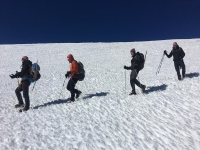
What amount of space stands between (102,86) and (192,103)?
6.10 meters

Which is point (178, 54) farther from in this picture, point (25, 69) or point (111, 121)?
point (25, 69)

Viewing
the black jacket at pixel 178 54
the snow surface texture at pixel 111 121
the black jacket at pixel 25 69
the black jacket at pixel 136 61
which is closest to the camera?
the snow surface texture at pixel 111 121

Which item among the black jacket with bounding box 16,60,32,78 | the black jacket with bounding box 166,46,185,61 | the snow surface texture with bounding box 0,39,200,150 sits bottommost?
the snow surface texture with bounding box 0,39,200,150

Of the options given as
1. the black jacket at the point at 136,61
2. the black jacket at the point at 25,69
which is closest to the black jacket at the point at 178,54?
the black jacket at the point at 136,61

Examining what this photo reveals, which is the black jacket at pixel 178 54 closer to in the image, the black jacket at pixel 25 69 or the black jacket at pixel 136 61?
the black jacket at pixel 136 61

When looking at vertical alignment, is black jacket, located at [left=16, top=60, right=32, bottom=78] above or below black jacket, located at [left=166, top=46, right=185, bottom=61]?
below

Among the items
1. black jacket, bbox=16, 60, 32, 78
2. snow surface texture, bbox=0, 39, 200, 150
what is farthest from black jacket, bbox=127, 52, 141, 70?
black jacket, bbox=16, 60, 32, 78

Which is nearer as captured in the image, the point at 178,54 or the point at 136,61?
the point at 136,61

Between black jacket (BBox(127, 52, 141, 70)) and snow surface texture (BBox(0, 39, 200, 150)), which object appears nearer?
snow surface texture (BBox(0, 39, 200, 150))

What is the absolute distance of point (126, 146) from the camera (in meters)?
5.28

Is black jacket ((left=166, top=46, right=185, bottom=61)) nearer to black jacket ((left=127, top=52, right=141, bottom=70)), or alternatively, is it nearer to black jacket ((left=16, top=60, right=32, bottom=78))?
black jacket ((left=127, top=52, right=141, bottom=70))

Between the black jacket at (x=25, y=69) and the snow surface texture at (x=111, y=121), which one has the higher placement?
the black jacket at (x=25, y=69)

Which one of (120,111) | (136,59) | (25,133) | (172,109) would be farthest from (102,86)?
(25,133)

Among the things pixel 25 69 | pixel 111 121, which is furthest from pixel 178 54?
pixel 25 69
